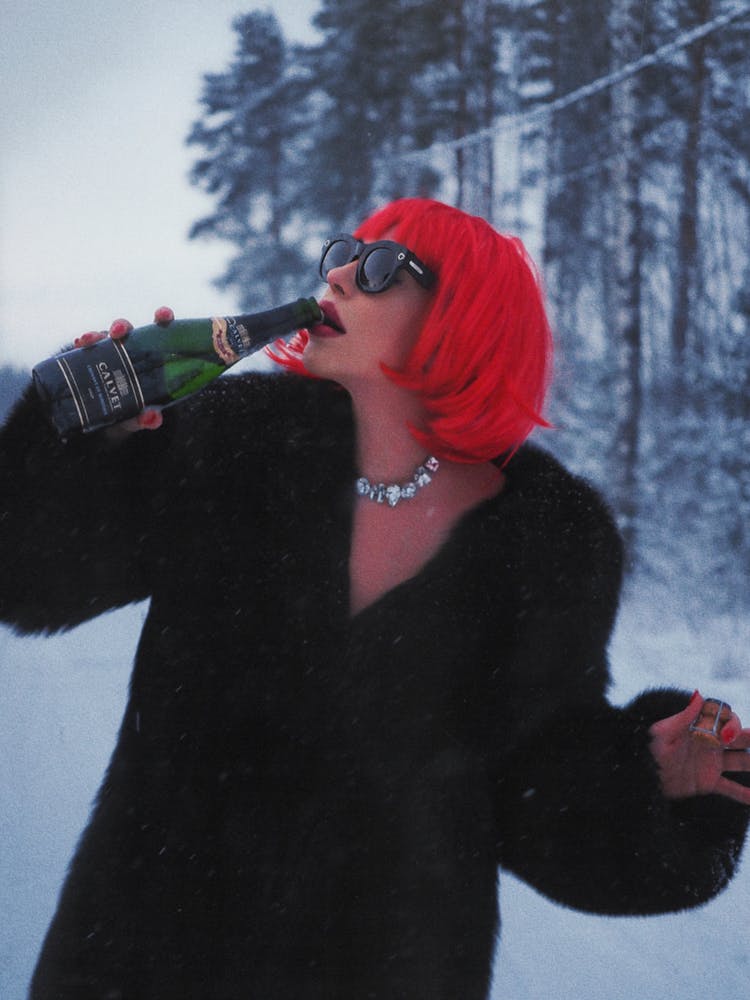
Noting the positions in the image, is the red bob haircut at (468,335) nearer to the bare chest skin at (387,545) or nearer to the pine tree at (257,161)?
the bare chest skin at (387,545)

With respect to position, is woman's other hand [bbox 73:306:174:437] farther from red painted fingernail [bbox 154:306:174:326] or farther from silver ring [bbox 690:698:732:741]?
silver ring [bbox 690:698:732:741]

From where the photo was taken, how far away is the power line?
227 centimetres

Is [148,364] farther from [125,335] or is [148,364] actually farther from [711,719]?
[711,719]

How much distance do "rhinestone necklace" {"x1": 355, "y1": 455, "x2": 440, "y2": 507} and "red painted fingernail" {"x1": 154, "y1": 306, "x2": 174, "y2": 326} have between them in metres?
0.25

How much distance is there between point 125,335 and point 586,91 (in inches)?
79.5

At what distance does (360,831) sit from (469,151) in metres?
1.88

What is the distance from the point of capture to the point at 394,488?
0.91 metres

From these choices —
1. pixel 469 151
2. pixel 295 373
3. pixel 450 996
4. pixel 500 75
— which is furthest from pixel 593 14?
pixel 450 996

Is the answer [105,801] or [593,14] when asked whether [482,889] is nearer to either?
[105,801]

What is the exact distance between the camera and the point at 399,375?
88cm

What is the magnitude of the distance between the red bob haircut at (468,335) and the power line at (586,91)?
146 centimetres

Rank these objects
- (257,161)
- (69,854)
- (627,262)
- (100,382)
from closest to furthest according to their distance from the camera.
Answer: (100,382) → (69,854) → (257,161) → (627,262)

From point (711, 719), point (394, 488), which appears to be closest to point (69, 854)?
point (394, 488)

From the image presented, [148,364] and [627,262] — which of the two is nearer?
[148,364]
